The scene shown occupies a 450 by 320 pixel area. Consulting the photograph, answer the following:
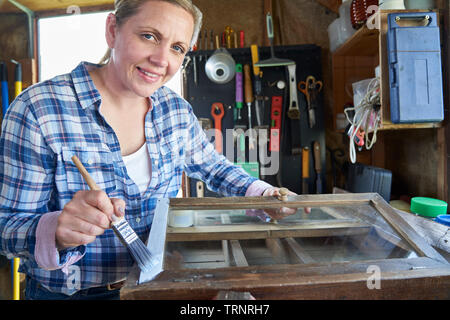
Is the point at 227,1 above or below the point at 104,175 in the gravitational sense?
above

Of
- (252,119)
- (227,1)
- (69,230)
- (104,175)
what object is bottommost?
(69,230)

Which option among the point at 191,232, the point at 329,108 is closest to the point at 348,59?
the point at 329,108

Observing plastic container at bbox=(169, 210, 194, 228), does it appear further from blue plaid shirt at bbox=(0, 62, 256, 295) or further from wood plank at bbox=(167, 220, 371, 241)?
blue plaid shirt at bbox=(0, 62, 256, 295)

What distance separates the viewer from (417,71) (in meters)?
1.34

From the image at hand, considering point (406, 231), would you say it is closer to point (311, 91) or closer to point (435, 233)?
point (435, 233)

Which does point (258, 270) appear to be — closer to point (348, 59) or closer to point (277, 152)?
point (277, 152)

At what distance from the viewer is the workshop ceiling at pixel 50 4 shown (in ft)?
8.40

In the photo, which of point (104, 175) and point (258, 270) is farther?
point (104, 175)

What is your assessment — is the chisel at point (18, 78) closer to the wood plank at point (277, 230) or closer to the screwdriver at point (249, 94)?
the screwdriver at point (249, 94)

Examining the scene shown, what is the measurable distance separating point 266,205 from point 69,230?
1.76 feet

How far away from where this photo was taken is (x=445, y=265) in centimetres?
59

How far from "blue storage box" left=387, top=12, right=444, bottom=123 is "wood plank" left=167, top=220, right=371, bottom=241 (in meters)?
0.68

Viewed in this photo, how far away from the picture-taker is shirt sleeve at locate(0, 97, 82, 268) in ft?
2.57
